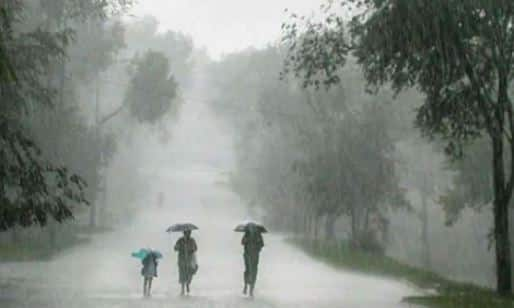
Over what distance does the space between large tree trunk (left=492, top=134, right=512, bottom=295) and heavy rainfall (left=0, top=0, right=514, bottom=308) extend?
2.0 inches

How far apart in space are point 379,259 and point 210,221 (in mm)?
32345

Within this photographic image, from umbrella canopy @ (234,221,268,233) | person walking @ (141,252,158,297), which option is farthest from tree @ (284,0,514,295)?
person walking @ (141,252,158,297)

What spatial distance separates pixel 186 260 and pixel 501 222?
8.15 m

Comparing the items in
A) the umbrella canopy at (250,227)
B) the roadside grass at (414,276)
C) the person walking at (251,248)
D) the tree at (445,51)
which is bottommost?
the roadside grass at (414,276)

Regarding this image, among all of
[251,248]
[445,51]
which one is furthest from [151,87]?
[445,51]

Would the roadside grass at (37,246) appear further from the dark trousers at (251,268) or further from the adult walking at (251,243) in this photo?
the dark trousers at (251,268)

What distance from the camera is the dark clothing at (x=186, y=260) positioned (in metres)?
21.1

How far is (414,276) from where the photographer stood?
27094mm

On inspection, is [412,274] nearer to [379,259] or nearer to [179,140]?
[379,259]

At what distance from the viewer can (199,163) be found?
13388 centimetres

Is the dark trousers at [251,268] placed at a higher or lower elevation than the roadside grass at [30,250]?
higher

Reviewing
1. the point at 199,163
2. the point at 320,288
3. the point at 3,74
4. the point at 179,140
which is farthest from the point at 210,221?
the point at 179,140

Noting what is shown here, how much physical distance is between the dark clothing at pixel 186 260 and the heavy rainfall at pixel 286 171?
0.05 meters

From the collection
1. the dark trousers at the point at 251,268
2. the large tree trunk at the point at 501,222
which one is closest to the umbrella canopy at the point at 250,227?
the dark trousers at the point at 251,268
